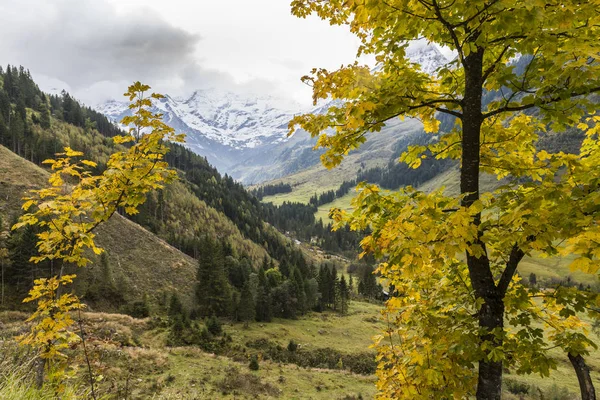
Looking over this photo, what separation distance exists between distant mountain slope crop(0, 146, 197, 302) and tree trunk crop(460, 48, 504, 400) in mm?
71494

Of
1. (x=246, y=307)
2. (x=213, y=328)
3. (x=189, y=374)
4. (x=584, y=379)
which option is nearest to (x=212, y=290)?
(x=246, y=307)

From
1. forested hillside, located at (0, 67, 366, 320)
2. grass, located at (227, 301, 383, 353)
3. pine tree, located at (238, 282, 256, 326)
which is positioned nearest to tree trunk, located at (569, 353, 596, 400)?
forested hillside, located at (0, 67, 366, 320)

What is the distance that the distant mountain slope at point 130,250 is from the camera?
224 feet

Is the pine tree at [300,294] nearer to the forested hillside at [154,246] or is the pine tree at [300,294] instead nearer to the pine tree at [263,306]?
the forested hillside at [154,246]

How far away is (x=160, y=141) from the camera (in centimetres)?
722

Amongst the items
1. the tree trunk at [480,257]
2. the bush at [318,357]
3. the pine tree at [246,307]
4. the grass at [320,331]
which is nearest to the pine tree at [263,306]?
the grass at [320,331]

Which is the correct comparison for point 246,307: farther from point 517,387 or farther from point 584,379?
point 584,379

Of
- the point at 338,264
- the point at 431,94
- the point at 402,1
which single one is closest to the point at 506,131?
the point at 431,94

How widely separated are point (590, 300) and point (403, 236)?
326 cm

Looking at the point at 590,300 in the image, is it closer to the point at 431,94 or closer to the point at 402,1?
the point at 431,94

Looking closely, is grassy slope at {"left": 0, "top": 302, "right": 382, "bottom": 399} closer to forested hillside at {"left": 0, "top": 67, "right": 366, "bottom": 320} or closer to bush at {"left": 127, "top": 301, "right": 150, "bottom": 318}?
bush at {"left": 127, "top": 301, "right": 150, "bottom": 318}

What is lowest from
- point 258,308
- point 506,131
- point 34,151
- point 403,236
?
point 258,308

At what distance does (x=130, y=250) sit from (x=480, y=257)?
8424cm

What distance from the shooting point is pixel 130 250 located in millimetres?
76250
